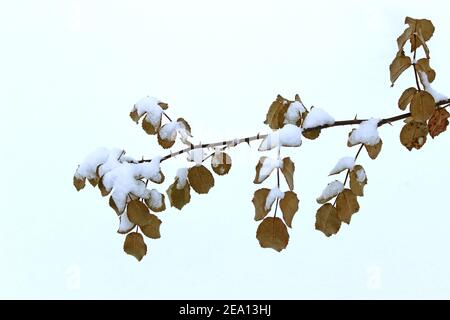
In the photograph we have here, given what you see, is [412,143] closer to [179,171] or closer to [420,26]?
[420,26]

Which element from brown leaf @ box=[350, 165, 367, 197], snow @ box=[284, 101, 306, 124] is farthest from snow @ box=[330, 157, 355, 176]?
snow @ box=[284, 101, 306, 124]

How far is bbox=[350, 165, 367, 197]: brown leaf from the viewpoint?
724mm

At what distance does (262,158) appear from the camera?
70 cm

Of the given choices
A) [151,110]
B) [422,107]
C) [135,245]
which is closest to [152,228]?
[135,245]

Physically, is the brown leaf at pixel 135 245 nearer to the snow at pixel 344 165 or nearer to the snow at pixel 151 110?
the snow at pixel 151 110

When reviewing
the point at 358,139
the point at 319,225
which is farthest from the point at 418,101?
the point at 319,225

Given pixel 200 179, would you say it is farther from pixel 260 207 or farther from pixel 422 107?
pixel 422 107

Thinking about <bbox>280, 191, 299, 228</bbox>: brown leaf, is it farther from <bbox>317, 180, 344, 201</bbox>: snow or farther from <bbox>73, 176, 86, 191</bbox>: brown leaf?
<bbox>73, 176, 86, 191</bbox>: brown leaf

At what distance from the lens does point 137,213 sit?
0.73m

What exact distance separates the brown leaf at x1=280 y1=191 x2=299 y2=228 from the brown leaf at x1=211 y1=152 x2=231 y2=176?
11cm

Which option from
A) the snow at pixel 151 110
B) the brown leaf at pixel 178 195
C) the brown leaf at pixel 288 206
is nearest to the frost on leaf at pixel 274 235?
the brown leaf at pixel 288 206

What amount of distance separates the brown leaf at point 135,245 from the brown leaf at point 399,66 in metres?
0.40

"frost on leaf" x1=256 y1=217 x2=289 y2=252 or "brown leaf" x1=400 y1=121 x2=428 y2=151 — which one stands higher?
"brown leaf" x1=400 y1=121 x2=428 y2=151

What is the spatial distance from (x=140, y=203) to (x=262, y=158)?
17cm
